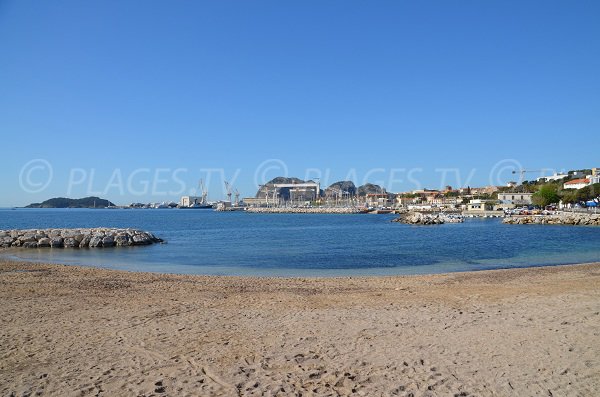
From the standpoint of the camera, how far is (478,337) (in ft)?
20.2

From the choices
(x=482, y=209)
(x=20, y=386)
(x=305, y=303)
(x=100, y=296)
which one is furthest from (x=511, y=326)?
(x=482, y=209)

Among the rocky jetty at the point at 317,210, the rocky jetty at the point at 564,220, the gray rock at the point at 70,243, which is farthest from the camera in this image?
the rocky jetty at the point at 317,210

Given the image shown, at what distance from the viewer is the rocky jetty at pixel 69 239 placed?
82.5 feet

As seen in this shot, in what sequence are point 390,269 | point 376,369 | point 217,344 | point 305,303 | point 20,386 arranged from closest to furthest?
point 20,386, point 376,369, point 217,344, point 305,303, point 390,269

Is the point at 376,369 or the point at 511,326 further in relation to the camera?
the point at 511,326

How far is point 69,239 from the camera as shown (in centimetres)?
2527

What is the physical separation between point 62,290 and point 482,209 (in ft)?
290

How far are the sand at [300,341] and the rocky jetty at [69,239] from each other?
15.9 metres

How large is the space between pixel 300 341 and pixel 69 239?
76.6ft

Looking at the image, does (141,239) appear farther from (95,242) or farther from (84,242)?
(84,242)

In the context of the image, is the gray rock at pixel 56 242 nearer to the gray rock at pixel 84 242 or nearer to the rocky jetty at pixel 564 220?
the gray rock at pixel 84 242

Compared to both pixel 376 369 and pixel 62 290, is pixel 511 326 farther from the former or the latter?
pixel 62 290

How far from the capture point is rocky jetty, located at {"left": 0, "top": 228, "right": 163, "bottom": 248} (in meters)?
25.2

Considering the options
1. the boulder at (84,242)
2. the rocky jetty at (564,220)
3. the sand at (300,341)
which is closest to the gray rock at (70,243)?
the boulder at (84,242)
